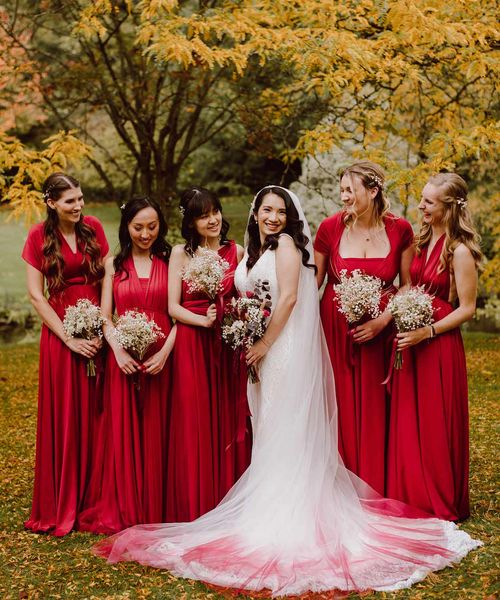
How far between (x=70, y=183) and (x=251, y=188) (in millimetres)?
10621

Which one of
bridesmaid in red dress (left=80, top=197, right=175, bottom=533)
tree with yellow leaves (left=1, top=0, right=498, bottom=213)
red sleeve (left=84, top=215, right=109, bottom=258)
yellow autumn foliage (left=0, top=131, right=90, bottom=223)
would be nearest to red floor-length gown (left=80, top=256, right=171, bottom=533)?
bridesmaid in red dress (left=80, top=197, right=175, bottom=533)

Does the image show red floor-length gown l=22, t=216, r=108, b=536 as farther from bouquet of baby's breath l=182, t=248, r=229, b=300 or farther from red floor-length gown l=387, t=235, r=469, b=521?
red floor-length gown l=387, t=235, r=469, b=521

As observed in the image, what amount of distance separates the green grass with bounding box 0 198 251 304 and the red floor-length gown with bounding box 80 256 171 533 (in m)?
10.1

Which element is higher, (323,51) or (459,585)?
(323,51)

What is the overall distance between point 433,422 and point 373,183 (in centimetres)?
165

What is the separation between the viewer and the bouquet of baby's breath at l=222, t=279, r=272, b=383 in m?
4.92

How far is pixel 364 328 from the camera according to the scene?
208 inches

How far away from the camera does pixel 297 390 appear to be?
5070 millimetres

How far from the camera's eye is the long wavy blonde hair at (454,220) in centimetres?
521

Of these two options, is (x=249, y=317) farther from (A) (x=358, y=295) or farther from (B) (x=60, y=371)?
(B) (x=60, y=371)

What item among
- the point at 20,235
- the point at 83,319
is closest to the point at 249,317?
the point at 83,319

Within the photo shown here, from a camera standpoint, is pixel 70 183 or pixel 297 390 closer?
pixel 297 390

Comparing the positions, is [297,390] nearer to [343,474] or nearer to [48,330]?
[343,474]

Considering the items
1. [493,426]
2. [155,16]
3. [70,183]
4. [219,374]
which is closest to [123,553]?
[219,374]
